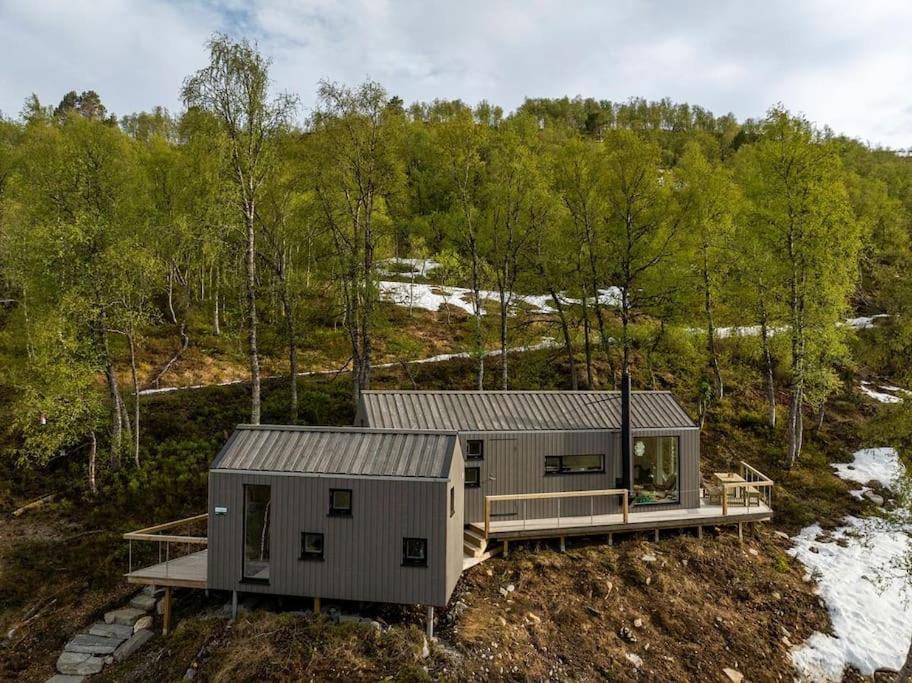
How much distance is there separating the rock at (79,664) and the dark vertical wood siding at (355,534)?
3.04 meters

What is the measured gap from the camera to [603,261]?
2217cm

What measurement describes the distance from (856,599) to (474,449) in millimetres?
10625

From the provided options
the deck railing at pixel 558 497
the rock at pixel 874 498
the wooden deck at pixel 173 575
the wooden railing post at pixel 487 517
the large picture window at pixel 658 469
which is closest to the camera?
the wooden deck at pixel 173 575

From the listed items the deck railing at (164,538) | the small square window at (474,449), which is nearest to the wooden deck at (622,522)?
the small square window at (474,449)

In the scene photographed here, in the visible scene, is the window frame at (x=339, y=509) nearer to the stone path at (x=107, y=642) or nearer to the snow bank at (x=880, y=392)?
the stone path at (x=107, y=642)

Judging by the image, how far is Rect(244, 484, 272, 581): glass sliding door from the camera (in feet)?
37.8

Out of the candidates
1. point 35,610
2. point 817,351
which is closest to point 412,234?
point 817,351

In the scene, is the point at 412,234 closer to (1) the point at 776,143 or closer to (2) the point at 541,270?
(2) the point at 541,270

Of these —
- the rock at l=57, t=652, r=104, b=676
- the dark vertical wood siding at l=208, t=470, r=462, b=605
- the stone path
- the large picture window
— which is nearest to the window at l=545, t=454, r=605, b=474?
the large picture window

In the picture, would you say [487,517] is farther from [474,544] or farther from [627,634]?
[627,634]

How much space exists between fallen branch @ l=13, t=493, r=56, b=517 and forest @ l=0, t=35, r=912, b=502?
1.31 m

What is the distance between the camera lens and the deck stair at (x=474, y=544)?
505 inches

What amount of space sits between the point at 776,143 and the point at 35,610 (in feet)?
90.3

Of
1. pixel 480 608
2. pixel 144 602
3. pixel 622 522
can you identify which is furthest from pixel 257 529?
pixel 622 522
